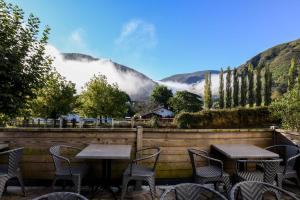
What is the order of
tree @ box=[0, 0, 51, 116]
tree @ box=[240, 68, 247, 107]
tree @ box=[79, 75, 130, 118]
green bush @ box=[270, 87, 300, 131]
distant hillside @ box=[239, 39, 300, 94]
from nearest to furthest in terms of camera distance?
tree @ box=[0, 0, 51, 116] → green bush @ box=[270, 87, 300, 131] → tree @ box=[79, 75, 130, 118] → tree @ box=[240, 68, 247, 107] → distant hillside @ box=[239, 39, 300, 94]

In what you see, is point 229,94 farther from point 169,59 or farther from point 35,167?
point 35,167

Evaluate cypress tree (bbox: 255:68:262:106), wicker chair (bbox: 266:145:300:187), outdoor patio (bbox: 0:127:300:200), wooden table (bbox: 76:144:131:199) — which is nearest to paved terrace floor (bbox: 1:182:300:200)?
outdoor patio (bbox: 0:127:300:200)

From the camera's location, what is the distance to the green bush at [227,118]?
23.1m

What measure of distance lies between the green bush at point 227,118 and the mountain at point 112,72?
146m

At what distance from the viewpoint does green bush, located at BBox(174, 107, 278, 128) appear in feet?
75.8

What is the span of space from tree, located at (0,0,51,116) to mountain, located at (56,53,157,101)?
163712 millimetres

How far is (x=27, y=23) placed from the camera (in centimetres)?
616

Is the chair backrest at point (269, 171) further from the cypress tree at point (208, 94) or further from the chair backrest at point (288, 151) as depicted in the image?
the cypress tree at point (208, 94)

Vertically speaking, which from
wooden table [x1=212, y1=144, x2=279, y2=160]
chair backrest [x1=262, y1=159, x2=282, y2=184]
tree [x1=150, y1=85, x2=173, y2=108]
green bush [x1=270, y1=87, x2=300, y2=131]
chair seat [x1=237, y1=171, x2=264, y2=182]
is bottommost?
chair seat [x1=237, y1=171, x2=264, y2=182]

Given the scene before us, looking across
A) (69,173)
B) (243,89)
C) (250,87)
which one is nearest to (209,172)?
(69,173)

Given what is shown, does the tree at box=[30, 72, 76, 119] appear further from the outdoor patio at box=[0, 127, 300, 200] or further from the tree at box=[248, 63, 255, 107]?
the tree at box=[248, 63, 255, 107]

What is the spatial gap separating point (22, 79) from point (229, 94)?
182 ft

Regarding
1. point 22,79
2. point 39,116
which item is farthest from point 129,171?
point 39,116

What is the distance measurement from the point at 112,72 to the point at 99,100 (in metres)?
148
